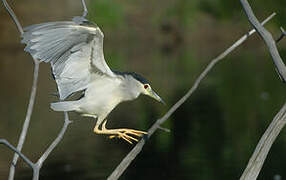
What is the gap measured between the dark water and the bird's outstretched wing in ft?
23.4

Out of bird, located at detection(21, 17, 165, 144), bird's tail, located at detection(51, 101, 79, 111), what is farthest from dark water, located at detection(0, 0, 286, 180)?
bird's tail, located at detection(51, 101, 79, 111)

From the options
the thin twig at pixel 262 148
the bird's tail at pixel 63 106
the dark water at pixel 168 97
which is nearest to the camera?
the thin twig at pixel 262 148

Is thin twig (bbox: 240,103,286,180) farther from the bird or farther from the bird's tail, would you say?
the bird's tail

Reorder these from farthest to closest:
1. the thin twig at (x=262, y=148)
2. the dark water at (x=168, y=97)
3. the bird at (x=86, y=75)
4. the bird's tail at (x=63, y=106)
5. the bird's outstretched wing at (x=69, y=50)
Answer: the dark water at (x=168, y=97) → the bird's tail at (x=63, y=106) → the bird at (x=86, y=75) → the bird's outstretched wing at (x=69, y=50) → the thin twig at (x=262, y=148)

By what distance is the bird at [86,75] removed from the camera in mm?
4250

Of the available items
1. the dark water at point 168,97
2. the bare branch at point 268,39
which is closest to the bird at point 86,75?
the bare branch at point 268,39

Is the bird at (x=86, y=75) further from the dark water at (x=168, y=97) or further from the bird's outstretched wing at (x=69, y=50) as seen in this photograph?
the dark water at (x=168, y=97)

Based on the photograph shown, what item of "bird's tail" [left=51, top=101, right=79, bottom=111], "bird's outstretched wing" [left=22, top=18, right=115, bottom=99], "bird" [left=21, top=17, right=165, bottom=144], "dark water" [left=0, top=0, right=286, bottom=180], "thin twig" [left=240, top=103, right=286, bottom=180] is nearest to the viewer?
"thin twig" [left=240, top=103, right=286, bottom=180]

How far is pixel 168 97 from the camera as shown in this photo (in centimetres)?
1848

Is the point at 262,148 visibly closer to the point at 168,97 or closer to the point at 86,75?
the point at 86,75

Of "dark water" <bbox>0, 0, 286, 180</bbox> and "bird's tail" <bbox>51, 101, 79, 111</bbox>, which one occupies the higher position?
"bird's tail" <bbox>51, 101, 79, 111</bbox>

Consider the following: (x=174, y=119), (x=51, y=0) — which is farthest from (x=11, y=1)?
(x=174, y=119)

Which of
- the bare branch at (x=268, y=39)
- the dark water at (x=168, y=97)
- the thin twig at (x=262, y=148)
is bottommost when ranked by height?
the dark water at (x=168, y=97)

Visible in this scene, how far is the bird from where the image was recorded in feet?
13.9
